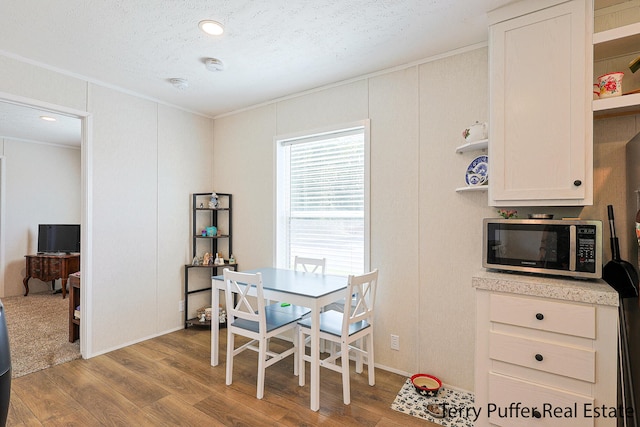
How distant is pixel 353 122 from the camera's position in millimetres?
3025

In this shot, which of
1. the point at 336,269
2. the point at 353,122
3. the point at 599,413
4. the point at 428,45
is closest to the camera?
the point at 599,413

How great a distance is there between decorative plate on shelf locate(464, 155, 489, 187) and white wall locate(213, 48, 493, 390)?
0.34 feet

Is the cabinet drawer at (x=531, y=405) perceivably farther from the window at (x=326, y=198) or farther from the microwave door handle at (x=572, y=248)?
the window at (x=326, y=198)

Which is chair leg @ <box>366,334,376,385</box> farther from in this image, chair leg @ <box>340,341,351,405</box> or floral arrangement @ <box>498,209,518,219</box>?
floral arrangement @ <box>498,209,518,219</box>

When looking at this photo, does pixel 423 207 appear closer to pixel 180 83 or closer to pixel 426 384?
pixel 426 384

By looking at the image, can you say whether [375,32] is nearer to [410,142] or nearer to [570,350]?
[410,142]

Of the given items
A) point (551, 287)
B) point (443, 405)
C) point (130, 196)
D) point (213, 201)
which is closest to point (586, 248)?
point (551, 287)

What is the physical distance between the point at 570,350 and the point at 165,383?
274 centimetres

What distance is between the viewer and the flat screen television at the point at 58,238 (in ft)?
17.9

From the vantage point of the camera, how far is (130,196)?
3.41m

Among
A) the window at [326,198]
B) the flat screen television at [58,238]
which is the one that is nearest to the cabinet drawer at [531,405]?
the window at [326,198]

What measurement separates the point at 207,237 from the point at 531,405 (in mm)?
3320

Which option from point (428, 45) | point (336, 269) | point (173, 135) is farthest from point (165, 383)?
point (428, 45)

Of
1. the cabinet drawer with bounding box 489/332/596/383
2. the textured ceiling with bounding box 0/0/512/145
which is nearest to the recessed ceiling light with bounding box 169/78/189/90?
the textured ceiling with bounding box 0/0/512/145
